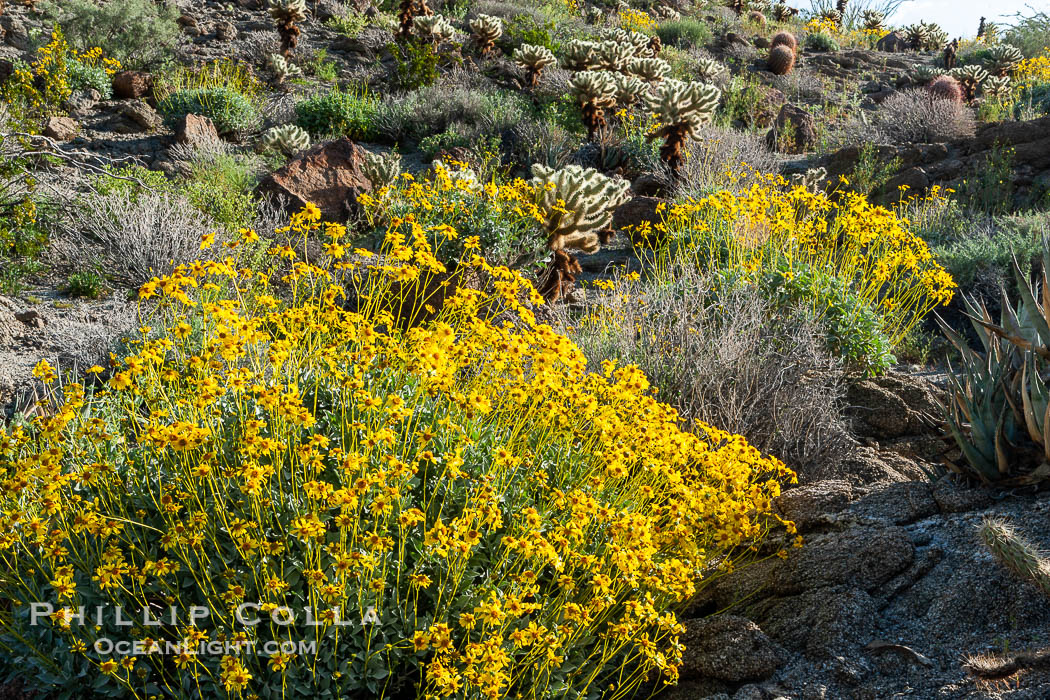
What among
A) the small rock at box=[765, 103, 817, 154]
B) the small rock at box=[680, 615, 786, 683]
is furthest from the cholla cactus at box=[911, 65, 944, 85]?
the small rock at box=[680, 615, 786, 683]

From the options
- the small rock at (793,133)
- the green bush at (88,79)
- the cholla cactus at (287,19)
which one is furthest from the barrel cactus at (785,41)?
the green bush at (88,79)

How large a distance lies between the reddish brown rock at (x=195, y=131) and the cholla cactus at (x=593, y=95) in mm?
5647

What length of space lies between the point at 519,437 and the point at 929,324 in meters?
6.27

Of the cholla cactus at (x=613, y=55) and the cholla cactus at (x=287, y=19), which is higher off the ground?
the cholla cactus at (x=613, y=55)

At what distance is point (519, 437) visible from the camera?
3.65 meters

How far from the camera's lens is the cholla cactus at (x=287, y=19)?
16.3m

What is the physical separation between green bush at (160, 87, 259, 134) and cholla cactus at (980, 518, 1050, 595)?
12.3 meters

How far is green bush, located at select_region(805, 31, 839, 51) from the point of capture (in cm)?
2283

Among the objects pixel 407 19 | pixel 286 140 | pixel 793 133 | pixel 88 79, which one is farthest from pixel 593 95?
pixel 88 79

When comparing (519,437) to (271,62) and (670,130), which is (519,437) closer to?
(670,130)

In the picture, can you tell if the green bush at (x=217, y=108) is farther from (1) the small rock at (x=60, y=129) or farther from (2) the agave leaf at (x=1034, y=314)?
(2) the agave leaf at (x=1034, y=314)

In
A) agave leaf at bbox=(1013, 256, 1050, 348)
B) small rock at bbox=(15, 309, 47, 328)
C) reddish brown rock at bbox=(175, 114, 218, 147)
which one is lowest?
small rock at bbox=(15, 309, 47, 328)

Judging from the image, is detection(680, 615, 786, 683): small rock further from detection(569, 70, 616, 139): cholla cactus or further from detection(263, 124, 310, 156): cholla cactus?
detection(569, 70, 616, 139): cholla cactus

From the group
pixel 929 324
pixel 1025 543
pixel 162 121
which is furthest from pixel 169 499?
pixel 162 121
